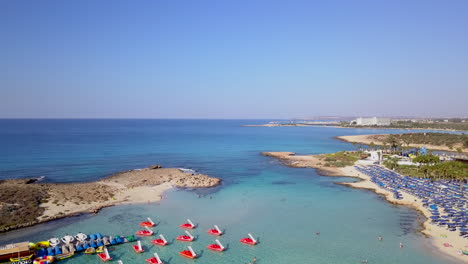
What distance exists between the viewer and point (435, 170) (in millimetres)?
57969

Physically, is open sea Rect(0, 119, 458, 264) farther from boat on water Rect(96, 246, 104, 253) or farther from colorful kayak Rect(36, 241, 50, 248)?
colorful kayak Rect(36, 241, 50, 248)

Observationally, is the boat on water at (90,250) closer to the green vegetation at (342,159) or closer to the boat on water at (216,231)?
the boat on water at (216,231)

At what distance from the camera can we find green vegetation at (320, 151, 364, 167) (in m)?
78.8

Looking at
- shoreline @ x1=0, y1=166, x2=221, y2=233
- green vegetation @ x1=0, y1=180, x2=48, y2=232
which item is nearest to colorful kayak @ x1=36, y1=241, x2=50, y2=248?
shoreline @ x1=0, y1=166, x2=221, y2=233

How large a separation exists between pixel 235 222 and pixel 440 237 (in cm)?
2337

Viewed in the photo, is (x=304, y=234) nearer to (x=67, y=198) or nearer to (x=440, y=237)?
(x=440, y=237)

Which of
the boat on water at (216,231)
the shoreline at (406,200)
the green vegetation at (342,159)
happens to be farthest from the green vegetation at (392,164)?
the boat on water at (216,231)

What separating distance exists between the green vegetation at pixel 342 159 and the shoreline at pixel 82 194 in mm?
34672

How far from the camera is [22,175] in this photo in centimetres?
6350

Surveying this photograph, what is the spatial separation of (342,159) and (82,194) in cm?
6581

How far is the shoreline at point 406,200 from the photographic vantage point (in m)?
31.1

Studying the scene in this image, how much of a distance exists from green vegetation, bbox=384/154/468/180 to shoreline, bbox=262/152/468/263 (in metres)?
9.29

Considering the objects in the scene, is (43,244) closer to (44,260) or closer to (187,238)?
(44,260)

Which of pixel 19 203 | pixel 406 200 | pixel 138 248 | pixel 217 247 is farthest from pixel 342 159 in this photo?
pixel 19 203
